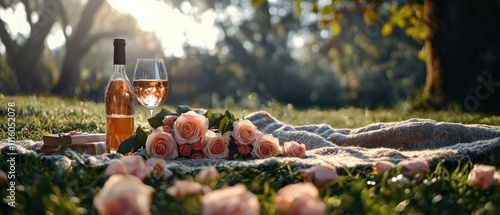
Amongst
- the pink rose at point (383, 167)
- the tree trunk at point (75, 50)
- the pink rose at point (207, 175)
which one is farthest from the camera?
the tree trunk at point (75, 50)

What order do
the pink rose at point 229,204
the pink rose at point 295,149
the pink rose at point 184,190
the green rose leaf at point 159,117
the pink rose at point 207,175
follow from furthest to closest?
the green rose leaf at point 159,117
the pink rose at point 295,149
the pink rose at point 207,175
the pink rose at point 184,190
the pink rose at point 229,204

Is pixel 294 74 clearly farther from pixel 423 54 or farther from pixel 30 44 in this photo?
pixel 423 54

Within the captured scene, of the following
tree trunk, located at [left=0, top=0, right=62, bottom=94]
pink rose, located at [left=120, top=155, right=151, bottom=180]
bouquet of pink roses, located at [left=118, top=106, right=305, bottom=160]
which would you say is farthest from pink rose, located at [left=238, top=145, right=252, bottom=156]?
tree trunk, located at [left=0, top=0, right=62, bottom=94]

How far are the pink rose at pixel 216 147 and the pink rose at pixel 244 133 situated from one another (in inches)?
3.7

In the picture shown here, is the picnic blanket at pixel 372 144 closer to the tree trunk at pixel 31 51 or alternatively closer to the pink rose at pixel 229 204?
the pink rose at pixel 229 204

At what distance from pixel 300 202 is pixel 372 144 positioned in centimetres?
234

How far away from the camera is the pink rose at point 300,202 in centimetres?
152

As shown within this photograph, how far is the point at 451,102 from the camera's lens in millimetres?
7879

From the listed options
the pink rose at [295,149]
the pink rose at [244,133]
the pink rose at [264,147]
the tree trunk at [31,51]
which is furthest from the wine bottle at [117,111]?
the tree trunk at [31,51]

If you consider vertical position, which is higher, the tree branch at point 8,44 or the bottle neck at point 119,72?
the tree branch at point 8,44

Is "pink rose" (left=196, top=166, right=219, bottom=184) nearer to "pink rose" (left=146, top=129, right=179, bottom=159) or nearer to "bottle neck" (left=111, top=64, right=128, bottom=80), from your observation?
"pink rose" (left=146, top=129, right=179, bottom=159)

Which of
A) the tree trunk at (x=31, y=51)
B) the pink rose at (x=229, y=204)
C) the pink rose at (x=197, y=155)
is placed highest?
the tree trunk at (x=31, y=51)

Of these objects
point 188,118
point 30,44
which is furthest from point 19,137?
point 30,44

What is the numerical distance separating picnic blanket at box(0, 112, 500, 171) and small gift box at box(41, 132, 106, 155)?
119 mm
